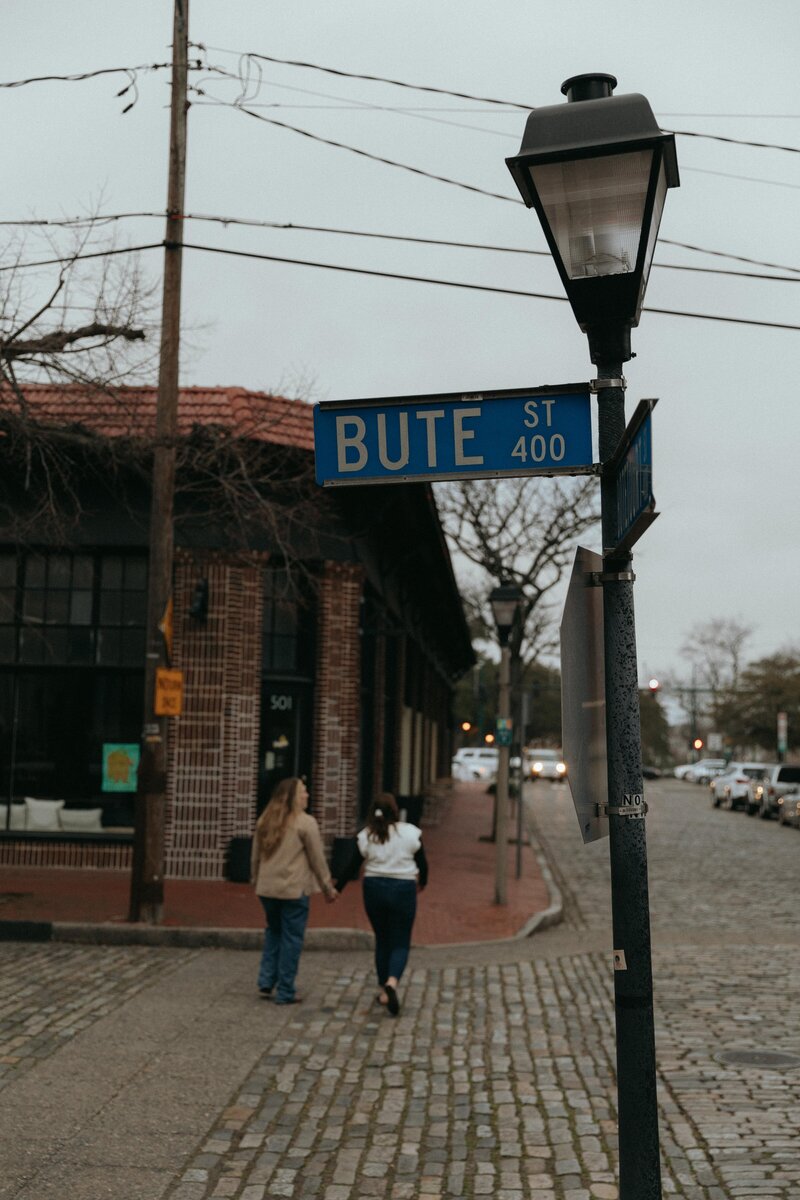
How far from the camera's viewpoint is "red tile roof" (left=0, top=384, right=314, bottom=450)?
543 inches

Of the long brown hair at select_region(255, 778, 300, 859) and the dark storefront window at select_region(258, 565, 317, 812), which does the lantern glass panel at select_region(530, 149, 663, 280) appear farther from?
the dark storefront window at select_region(258, 565, 317, 812)

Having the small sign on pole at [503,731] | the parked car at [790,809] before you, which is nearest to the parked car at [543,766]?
the parked car at [790,809]

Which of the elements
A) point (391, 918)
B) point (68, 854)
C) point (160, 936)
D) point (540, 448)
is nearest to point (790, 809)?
point (68, 854)

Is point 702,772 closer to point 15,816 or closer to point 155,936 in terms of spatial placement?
point 15,816

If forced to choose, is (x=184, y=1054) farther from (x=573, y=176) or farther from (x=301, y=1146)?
(x=573, y=176)

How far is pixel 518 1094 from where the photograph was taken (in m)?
7.18

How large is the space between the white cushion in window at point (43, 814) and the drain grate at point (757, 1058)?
1061 cm

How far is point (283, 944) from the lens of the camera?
9430 mm

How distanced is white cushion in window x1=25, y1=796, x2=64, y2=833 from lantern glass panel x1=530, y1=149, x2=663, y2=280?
14.1 m

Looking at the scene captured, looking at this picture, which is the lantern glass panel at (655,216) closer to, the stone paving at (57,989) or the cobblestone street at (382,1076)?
the cobblestone street at (382,1076)

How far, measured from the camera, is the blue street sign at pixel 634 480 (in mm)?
3320

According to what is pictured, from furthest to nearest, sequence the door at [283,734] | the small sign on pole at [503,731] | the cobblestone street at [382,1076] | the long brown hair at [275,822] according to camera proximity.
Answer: the door at [283,734] → the small sign on pole at [503,731] → the long brown hair at [275,822] → the cobblestone street at [382,1076]

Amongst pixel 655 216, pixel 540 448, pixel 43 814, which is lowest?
pixel 43 814

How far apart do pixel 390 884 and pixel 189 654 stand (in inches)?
298
